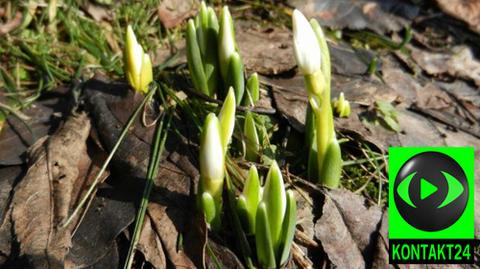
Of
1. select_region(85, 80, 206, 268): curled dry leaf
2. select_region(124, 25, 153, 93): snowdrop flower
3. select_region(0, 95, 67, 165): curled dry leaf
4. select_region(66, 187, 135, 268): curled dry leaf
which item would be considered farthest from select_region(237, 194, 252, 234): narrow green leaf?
select_region(0, 95, 67, 165): curled dry leaf

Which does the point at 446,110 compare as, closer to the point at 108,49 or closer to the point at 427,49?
the point at 427,49

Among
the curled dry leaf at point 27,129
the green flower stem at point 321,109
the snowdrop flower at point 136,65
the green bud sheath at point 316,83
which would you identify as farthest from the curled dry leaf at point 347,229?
the curled dry leaf at point 27,129

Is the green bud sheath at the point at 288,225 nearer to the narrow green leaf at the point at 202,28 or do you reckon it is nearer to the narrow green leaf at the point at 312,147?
the narrow green leaf at the point at 312,147

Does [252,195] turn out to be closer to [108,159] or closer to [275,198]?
[275,198]

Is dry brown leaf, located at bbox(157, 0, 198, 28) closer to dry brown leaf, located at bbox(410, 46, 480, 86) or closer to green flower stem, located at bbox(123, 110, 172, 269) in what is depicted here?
green flower stem, located at bbox(123, 110, 172, 269)

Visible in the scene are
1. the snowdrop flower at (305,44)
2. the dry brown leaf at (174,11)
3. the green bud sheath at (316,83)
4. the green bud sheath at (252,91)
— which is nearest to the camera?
the snowdrop flower at (305,44)
